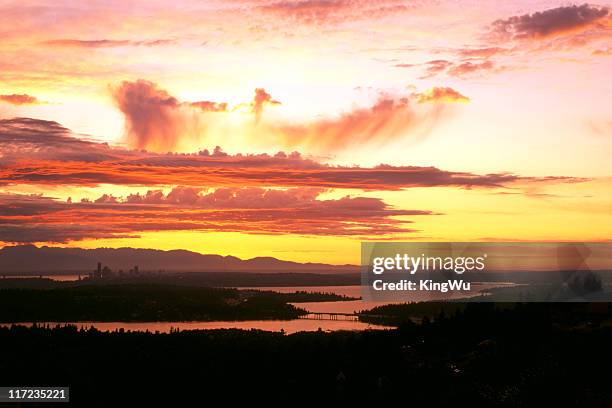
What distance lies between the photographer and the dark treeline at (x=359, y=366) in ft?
302

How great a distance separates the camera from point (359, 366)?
12044cm

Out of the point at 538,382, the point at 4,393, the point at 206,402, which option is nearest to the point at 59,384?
the point at 4,393

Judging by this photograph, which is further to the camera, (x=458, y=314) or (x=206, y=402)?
(x=458, y=314)

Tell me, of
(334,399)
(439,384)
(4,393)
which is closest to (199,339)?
(4,393)

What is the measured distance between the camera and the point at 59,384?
135750mm

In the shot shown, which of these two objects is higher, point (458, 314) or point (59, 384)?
point (458, 314)

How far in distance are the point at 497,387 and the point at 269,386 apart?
37.9 meters

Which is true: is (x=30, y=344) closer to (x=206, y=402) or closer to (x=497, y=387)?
(x=206, y=402)

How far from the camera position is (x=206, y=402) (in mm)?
116875

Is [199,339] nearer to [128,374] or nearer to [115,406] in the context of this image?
[128,374]

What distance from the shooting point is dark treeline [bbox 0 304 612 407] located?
9206cm

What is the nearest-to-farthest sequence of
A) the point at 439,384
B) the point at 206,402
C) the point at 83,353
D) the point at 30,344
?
the point at 439,384, the point at 206,402, the point at 83,353, the point at 30,344

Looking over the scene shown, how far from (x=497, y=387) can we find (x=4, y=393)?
77.4 metres

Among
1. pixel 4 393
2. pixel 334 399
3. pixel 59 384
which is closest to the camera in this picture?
pixel 334 399
